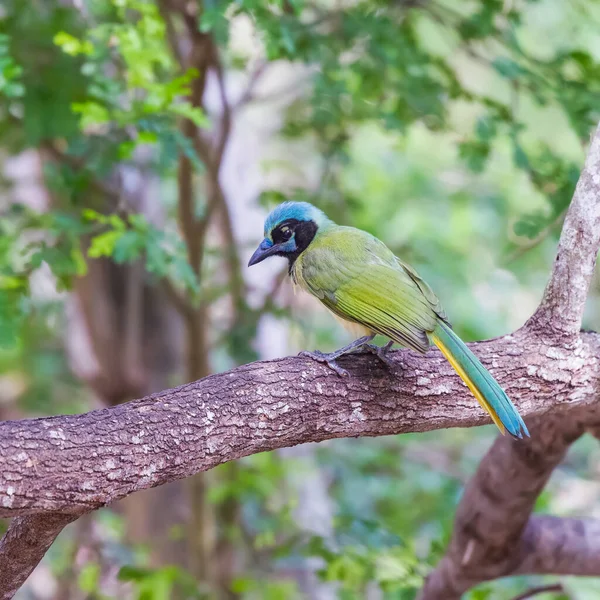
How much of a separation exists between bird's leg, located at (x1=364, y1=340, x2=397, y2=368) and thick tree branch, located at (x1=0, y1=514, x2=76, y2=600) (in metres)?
1.05

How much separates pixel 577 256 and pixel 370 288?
2.19ft

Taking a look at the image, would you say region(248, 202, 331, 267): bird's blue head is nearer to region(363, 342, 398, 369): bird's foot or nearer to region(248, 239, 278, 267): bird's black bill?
region(248, 239, 278, 267): bird's black bill

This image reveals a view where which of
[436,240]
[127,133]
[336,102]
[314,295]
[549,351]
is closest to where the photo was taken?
[549,351]

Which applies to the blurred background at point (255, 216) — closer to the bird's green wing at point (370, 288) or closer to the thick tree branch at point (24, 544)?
the bird's green wing at point (370, 288)

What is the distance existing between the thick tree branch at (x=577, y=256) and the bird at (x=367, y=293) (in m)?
0.35

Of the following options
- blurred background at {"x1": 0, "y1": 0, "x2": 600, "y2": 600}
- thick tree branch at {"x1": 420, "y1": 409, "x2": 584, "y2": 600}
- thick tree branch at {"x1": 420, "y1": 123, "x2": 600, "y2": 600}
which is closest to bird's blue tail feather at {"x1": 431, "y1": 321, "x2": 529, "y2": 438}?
thick tree branch at {"x1": 420, "y1": 123, "x2": 600, "y2": 600}

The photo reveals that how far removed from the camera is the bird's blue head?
3.34 m

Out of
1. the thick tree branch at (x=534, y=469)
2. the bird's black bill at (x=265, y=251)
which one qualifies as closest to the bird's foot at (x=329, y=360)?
the thick tree branch at (x=534, y=469)

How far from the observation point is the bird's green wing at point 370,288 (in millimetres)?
2602

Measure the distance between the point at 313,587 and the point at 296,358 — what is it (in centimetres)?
449

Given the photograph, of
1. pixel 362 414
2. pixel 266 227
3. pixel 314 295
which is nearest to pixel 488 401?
pixel 362 414

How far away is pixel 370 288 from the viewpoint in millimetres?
2826

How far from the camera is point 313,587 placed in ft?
21.0

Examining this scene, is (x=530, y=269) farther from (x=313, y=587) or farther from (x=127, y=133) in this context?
(x=127, y=133)
